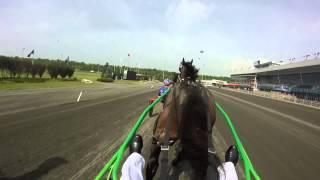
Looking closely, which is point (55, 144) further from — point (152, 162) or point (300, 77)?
point (300, 77)

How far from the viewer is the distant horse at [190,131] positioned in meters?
3.55

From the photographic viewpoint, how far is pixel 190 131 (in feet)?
11.7

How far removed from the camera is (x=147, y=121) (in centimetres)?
1638

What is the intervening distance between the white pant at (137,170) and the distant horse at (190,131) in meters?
0.11

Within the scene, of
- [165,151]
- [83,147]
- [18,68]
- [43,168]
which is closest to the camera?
[165,151]

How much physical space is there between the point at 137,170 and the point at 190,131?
0.74m

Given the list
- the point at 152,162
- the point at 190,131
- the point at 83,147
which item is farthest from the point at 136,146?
the point at 83,147

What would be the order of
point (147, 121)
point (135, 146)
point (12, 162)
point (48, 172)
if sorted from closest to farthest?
1. point (135, 146)
2. point (48, 172)
3. point (12, 162)
4. point (147, 121)

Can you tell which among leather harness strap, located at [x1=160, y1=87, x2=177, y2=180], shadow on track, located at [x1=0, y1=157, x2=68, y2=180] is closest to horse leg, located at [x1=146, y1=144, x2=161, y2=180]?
leather harness strap, located at [x1=160, y1=87, x2=177, y2=180]

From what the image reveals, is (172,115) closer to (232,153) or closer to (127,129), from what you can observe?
(232,153)

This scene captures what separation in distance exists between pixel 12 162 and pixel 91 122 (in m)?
7.50

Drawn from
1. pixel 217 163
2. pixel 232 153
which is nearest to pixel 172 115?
pixel 217 163

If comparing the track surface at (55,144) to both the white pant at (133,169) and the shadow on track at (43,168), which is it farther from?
the white pant at (133,169)

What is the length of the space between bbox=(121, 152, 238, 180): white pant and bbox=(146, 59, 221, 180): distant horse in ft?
0.37
